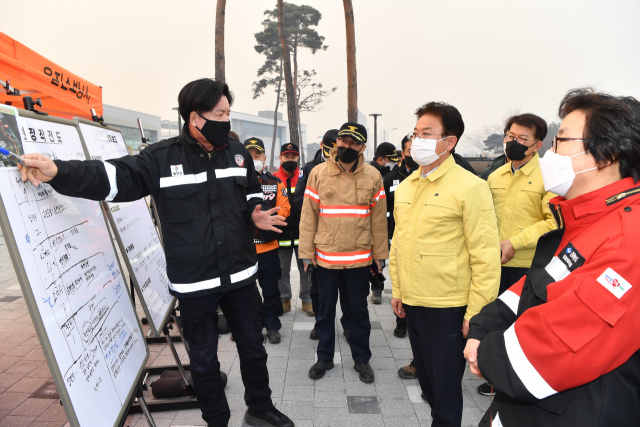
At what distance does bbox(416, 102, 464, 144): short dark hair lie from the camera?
7.13ft

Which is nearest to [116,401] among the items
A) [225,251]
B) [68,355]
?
[68,355]

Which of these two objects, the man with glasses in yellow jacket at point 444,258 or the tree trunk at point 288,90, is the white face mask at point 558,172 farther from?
the tree trunk at point 288,90

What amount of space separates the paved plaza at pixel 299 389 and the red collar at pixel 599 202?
198 cm

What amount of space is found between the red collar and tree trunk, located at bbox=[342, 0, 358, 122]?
10237 mm

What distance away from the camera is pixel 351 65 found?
1062 cm

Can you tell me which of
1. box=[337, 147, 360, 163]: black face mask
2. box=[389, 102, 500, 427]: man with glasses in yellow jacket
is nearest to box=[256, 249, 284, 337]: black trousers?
box=[337, 147, 360, 163]: black face mask

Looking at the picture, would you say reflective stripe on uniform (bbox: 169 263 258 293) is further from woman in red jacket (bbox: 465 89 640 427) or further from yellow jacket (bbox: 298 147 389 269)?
woman in red jacket (bbox: 465 89 640 427)

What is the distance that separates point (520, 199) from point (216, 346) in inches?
92.4

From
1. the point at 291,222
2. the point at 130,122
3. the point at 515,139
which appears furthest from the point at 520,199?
the point at 130,122

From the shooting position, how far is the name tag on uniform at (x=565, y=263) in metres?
1.04

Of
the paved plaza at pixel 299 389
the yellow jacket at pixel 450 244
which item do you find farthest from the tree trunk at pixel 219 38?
the yellow jacket at pixel 450 244

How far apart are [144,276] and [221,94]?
1419 millimetres

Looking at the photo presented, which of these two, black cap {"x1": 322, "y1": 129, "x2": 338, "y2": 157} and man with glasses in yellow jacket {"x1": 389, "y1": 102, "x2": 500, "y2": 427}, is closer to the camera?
man with glasses in yellow jacket {"x1": 389, "y1": 102, "x2": 500, "y2": 427}

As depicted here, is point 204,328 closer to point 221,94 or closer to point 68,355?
point 68,355
